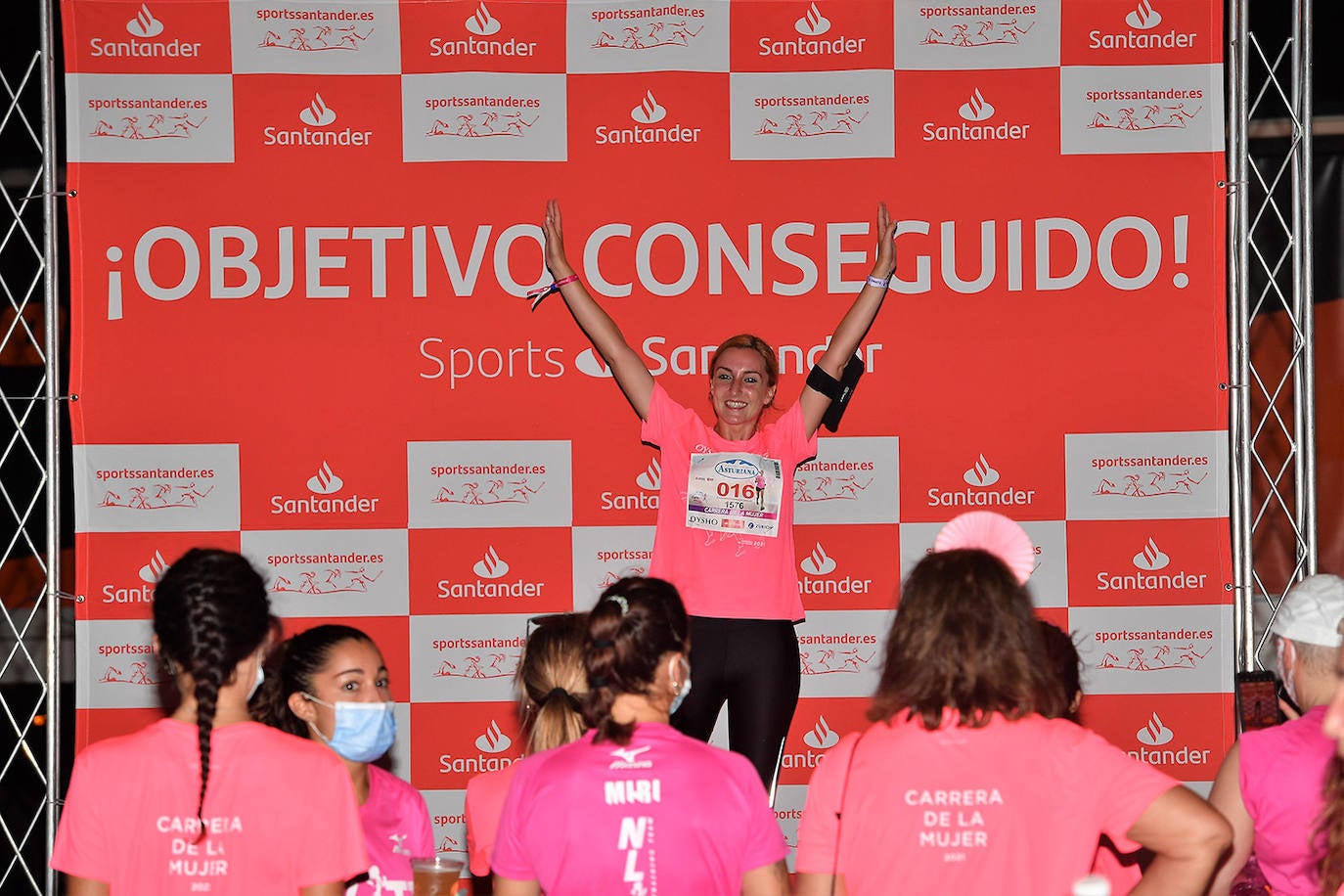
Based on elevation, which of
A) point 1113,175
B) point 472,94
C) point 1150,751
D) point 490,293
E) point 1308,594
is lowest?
point 1150,751

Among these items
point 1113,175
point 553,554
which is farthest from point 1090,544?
point 553,554

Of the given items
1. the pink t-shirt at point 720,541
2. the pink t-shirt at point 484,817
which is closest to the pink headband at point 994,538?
the pink t-shirt at point 484,817

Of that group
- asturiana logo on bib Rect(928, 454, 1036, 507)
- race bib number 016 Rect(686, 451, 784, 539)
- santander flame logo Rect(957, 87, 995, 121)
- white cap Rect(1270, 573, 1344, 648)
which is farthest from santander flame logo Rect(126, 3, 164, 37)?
white cap Rect(1270, 573, 1344, 648)

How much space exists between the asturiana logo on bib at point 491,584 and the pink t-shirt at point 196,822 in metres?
2.20

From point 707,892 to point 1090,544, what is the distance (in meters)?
2.51

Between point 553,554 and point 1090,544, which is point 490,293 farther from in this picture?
point 1090,544

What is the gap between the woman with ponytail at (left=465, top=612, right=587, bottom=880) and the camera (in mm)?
2225

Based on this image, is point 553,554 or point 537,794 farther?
point 553,554

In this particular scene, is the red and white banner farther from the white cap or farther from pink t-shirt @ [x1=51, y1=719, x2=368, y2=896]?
pink t-shirt @ [x1=51, y1=719, x2=368, y2=896]

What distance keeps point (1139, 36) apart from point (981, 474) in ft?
4.85

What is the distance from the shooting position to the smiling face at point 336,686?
237 centimetres

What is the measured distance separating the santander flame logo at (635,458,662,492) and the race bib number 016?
0.97 feet

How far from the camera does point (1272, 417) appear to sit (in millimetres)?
4312

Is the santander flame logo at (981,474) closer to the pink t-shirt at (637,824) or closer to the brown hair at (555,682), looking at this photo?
the brown hair at (555,682)
